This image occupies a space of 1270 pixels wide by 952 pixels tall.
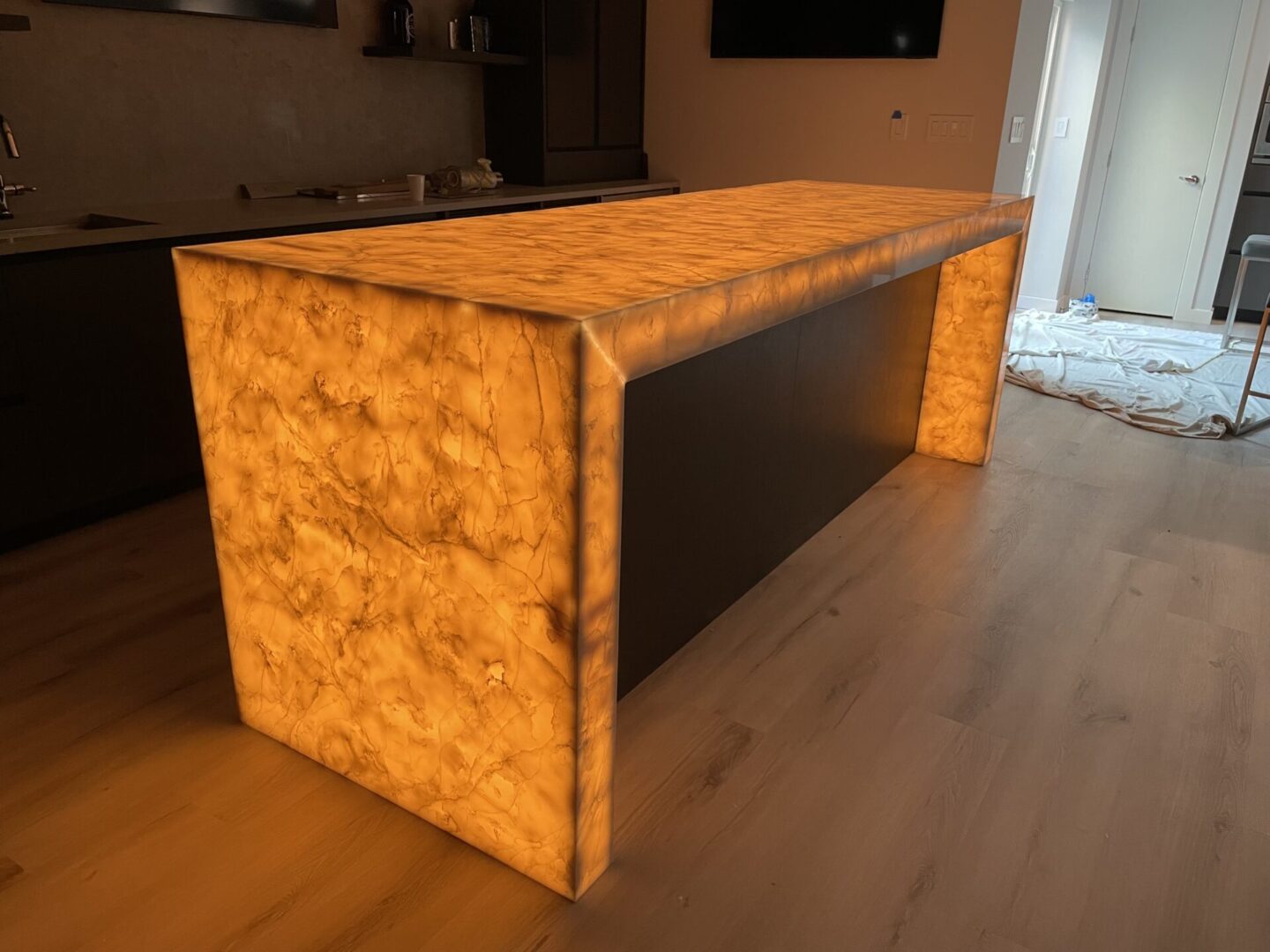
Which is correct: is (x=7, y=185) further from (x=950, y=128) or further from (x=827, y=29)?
(x=950, y=128)

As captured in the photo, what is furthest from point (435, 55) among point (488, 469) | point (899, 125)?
point (488, 469)

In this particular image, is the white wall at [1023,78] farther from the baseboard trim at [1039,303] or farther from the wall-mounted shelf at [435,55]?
the wall-mounted shelf at [435,55]

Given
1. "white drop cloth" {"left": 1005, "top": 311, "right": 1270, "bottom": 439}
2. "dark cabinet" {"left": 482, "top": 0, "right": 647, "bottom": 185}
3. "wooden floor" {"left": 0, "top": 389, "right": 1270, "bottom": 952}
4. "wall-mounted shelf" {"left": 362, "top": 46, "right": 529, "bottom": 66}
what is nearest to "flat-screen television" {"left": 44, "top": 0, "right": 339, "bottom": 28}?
"wall-mounted shelf" {"left": 362, "top": 46, "right": 529, "bottom": 66}

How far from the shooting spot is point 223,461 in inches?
61.1

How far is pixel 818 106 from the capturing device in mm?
4406

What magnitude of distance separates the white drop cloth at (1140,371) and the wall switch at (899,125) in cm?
115

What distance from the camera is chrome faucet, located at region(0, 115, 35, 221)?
99.6 inches

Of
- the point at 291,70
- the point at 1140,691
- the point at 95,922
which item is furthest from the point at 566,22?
the point at 95,922

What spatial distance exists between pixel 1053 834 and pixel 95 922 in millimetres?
1430

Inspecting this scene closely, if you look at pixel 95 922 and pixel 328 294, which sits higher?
pixel 328 294

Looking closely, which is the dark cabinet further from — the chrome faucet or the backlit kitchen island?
the backlit kitchen island

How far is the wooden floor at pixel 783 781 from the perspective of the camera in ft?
4.37

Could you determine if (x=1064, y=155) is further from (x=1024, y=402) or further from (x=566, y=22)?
(x=566, y=22)

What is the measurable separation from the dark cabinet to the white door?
3.06 meters
